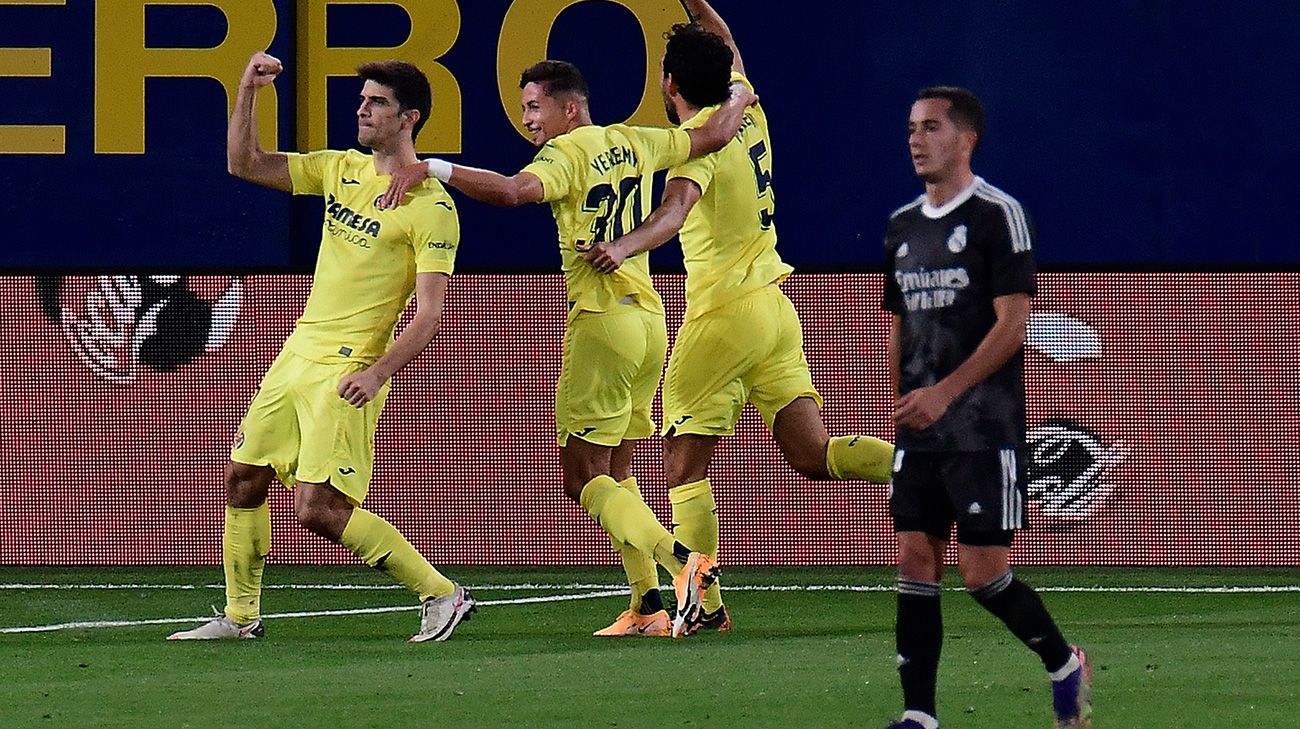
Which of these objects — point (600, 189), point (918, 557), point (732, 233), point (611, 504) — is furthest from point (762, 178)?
point (918, 557)

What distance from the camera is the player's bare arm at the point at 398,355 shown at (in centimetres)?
784

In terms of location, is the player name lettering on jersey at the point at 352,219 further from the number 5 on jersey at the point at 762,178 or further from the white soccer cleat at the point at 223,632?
the number 5 on jersey at the point at 762,178

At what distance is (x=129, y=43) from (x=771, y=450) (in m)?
3.70

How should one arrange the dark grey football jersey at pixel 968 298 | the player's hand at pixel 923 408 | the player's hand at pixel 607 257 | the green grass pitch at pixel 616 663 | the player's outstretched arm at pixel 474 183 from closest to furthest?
1. the player's hand at pixel 923 408
2. the dark grey football jersey at pixel 968 298
3. the green grass pitch at pixel 616 663
4. the player's outstretched arm at pixel 474 183
5. the player's hand at pixel 607 257

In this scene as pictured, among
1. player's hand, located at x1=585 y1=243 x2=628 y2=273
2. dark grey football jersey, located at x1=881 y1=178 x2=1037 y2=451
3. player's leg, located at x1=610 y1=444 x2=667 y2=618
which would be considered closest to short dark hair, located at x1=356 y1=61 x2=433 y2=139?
player's hand, located at x1=585 y1=243 x2=628 y2=273

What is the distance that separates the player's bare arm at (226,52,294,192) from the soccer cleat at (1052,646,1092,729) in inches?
149

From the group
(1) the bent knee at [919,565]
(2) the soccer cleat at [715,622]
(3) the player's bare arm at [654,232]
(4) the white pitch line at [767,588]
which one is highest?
(3) the player's bare arm at [654,232]

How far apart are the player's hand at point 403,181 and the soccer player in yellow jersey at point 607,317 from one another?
0.45 metres

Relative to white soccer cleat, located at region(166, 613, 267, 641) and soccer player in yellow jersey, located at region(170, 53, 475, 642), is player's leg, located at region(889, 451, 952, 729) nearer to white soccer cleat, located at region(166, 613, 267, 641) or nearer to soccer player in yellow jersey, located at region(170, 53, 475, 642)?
soccer player in yellow jersey, located at region(170, 53, 475, 642)

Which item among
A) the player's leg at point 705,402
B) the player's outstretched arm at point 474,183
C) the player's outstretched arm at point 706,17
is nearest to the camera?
the player's outstretched arm at point 474,183

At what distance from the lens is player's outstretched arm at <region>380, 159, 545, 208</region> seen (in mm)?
7773

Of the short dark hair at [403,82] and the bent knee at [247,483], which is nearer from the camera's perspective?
the short dark hair at [403,82]

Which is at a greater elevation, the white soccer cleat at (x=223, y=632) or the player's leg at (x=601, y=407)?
the player's leg at (x=601, y=407)

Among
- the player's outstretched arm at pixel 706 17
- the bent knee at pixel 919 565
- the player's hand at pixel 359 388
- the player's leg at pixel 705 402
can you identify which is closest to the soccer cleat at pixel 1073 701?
the bent knee at pixel 919 565
